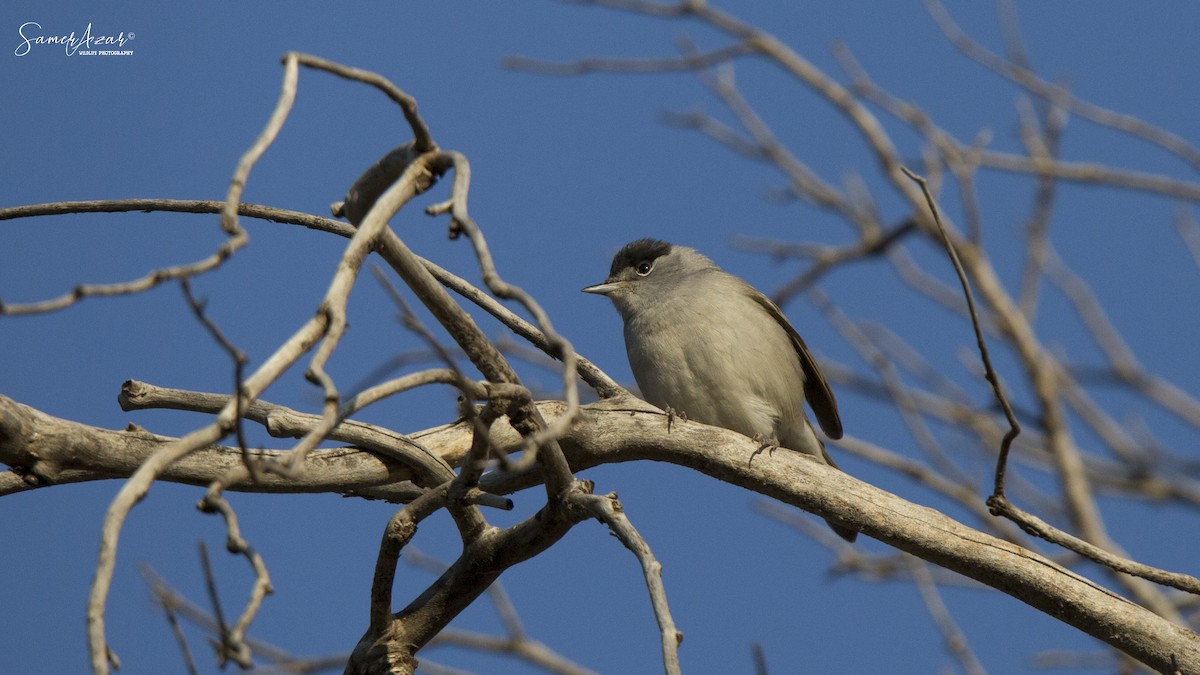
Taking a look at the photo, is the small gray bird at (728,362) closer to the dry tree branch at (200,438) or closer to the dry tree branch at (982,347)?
the dry tree branch at (982,347)

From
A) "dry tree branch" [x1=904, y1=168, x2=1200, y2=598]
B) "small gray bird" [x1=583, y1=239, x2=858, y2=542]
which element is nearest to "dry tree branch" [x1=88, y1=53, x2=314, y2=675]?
"dry tree branch" [x1=904, y1=168, x2=1200, y2=598]

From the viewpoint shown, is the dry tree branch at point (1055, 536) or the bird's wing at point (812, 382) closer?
the dry tree branch at point (1055, 536)

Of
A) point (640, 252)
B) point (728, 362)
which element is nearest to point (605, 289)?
point (640, 252)

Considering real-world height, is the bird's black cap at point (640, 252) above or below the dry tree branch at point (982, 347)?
above

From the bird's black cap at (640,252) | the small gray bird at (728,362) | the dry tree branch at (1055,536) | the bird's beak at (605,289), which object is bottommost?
the dry tree branch at (1055,536)

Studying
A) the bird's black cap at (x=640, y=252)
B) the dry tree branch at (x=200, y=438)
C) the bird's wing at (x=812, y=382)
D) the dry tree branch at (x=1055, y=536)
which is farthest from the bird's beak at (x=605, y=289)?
the dry tree branch at (x=200, y=438)

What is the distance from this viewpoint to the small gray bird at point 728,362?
6.29 meters

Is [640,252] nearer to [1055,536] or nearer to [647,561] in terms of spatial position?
[1055,536]

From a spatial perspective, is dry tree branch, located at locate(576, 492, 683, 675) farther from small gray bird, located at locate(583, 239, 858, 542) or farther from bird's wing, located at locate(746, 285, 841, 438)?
bird's wing, located at locate(746, 285, 841, 438)

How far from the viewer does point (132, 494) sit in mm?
2215

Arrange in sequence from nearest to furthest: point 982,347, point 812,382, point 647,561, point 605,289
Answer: point 647,561
point 982,347
point 812,382
point 605,289

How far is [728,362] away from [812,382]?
2.45ft

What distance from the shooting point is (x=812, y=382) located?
6762 mm

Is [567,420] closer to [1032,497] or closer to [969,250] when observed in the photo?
[969,250]
